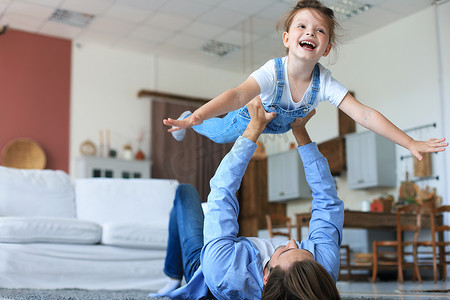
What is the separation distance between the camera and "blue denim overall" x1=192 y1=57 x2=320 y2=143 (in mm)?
1681

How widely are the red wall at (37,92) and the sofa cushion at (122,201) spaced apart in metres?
3.30

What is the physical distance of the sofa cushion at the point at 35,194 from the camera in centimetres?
349

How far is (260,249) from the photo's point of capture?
1.66 meters

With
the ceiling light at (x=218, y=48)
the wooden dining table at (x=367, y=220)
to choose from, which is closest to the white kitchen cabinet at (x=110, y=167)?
the ceiling light at (x=218, y=48)

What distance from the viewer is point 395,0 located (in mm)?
5719

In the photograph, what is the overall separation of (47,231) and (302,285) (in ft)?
7.16

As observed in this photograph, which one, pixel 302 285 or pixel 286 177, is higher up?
pixel 286 177

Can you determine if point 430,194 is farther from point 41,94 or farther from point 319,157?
point 41,94

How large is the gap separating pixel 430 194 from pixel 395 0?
2.19 metres

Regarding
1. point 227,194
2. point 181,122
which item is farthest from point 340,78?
point 181,122

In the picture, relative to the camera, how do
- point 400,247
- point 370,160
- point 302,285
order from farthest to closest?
point 370,160 → point 400,247 → point 302,285

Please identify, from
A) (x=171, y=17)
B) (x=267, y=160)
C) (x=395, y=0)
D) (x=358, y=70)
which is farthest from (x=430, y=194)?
(x=171, y=17)

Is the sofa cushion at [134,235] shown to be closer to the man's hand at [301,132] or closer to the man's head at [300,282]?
the man's hand at [301,132]

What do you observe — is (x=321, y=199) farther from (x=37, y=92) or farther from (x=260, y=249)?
(x=37, y=92)
